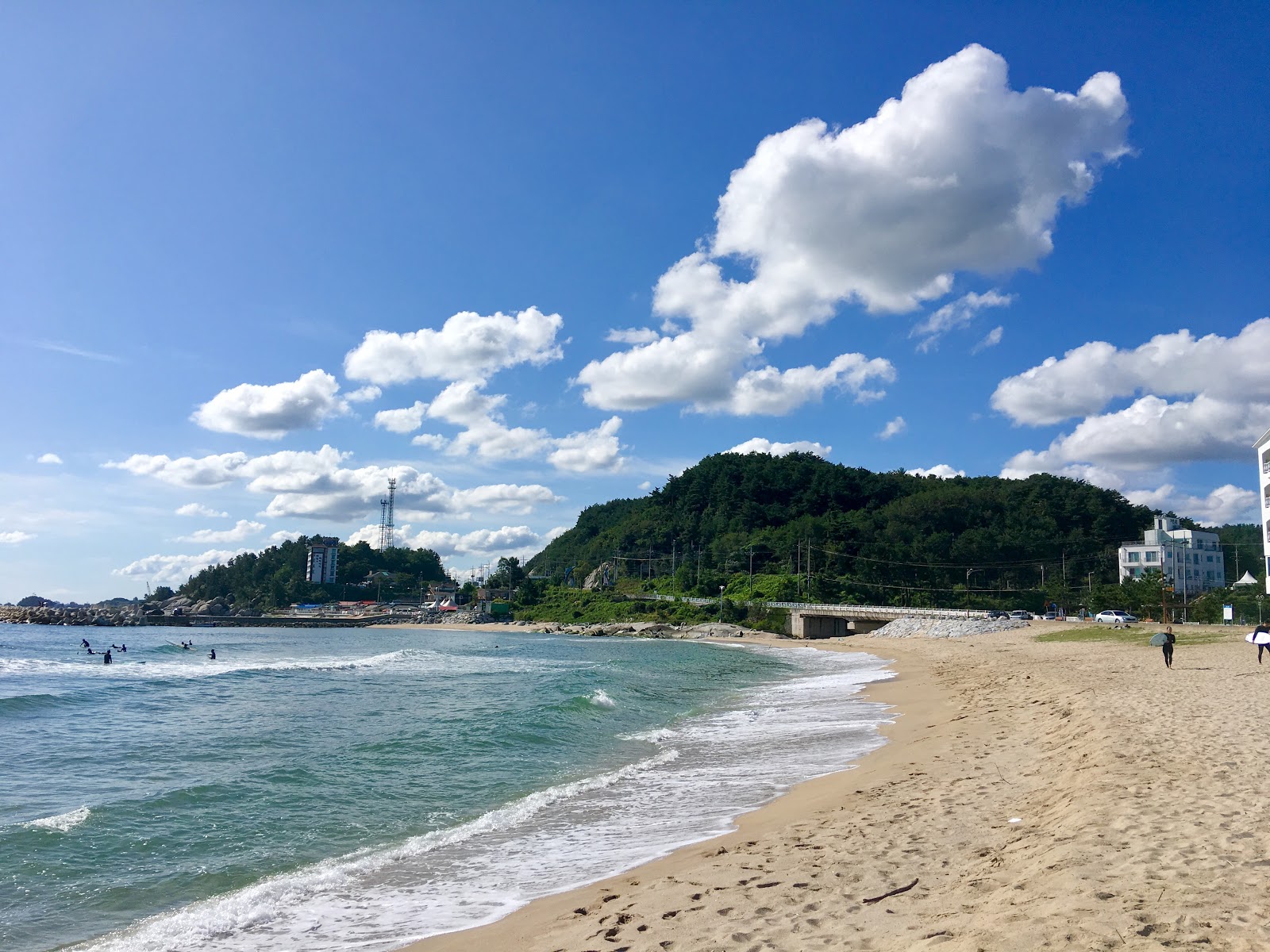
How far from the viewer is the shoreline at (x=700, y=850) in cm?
728

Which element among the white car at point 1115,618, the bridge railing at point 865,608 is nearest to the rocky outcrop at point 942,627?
the bridge railing at point 865,608

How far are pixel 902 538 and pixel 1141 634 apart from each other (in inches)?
3050

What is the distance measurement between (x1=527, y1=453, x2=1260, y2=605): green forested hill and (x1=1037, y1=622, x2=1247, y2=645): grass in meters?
48.2

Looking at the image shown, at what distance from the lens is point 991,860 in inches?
282

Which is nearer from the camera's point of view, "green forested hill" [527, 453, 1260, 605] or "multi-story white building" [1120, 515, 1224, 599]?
"multi-story white building" [1120, 515, 1224, 599]

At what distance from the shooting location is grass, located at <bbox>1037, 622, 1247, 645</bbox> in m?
38.1

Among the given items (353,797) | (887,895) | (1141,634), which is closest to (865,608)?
(1141,634)

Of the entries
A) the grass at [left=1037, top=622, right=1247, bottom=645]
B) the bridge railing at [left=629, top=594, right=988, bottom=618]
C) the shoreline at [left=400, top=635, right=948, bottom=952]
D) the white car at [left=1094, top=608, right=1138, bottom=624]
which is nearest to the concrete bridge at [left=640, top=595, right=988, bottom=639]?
the bridge railing at [left=629, top=594, right=988, bottom=618]

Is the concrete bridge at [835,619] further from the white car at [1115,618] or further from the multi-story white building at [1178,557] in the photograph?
the multi-story white building at [1178,557]

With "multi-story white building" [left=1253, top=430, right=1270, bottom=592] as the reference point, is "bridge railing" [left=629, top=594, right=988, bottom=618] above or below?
below

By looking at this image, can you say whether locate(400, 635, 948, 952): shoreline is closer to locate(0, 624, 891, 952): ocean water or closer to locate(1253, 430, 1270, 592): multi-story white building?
locate(0, 624, 891, 952): ocean water

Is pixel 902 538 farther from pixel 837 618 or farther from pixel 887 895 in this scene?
pixel 887 895

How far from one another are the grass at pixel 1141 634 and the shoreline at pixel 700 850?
25.2 metres

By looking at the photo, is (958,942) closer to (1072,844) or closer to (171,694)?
(1072,844)
